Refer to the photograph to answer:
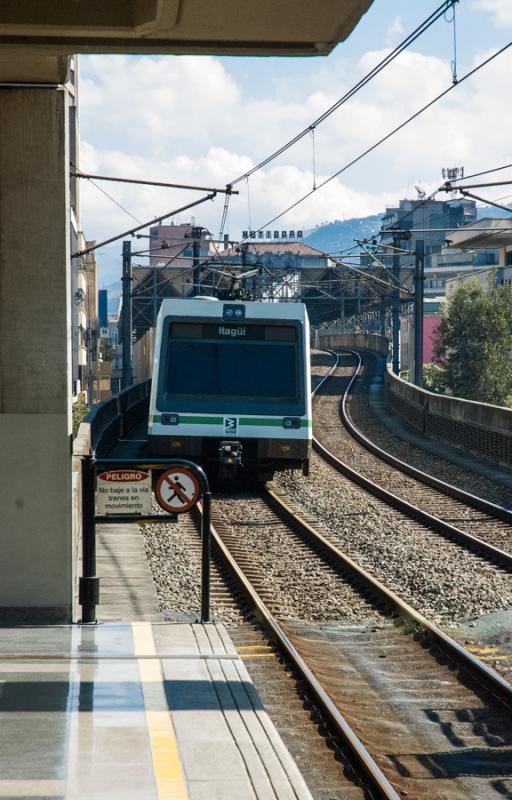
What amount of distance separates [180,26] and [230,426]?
11.9 meters

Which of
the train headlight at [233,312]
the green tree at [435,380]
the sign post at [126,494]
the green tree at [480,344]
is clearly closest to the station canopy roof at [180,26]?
the sign post at [126,494]

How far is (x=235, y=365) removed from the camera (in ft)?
61.9

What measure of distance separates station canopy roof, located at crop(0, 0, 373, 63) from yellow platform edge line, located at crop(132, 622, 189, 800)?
13.1ft

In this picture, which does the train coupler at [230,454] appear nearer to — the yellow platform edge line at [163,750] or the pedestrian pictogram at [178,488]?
the pedestrian pictogram at [178,488]

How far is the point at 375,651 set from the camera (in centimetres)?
960

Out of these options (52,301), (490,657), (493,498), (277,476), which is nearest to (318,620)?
(490,657)

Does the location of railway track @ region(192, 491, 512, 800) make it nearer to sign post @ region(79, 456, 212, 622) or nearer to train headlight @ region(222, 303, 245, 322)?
sign post @ region(79, 456, 212, 622)

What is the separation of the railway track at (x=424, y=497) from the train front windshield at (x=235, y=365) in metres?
2.57

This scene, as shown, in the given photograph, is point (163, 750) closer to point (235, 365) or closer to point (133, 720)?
point (133, 720)

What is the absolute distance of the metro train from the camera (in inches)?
734

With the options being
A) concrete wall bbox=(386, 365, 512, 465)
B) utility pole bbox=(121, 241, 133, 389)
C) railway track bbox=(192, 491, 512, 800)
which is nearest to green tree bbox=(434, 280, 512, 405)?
concrete wall bbox=(386, 365, 512, 465)

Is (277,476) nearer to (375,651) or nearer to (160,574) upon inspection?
(160,574)

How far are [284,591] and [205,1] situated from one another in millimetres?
6951

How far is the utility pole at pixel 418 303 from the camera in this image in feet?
130
